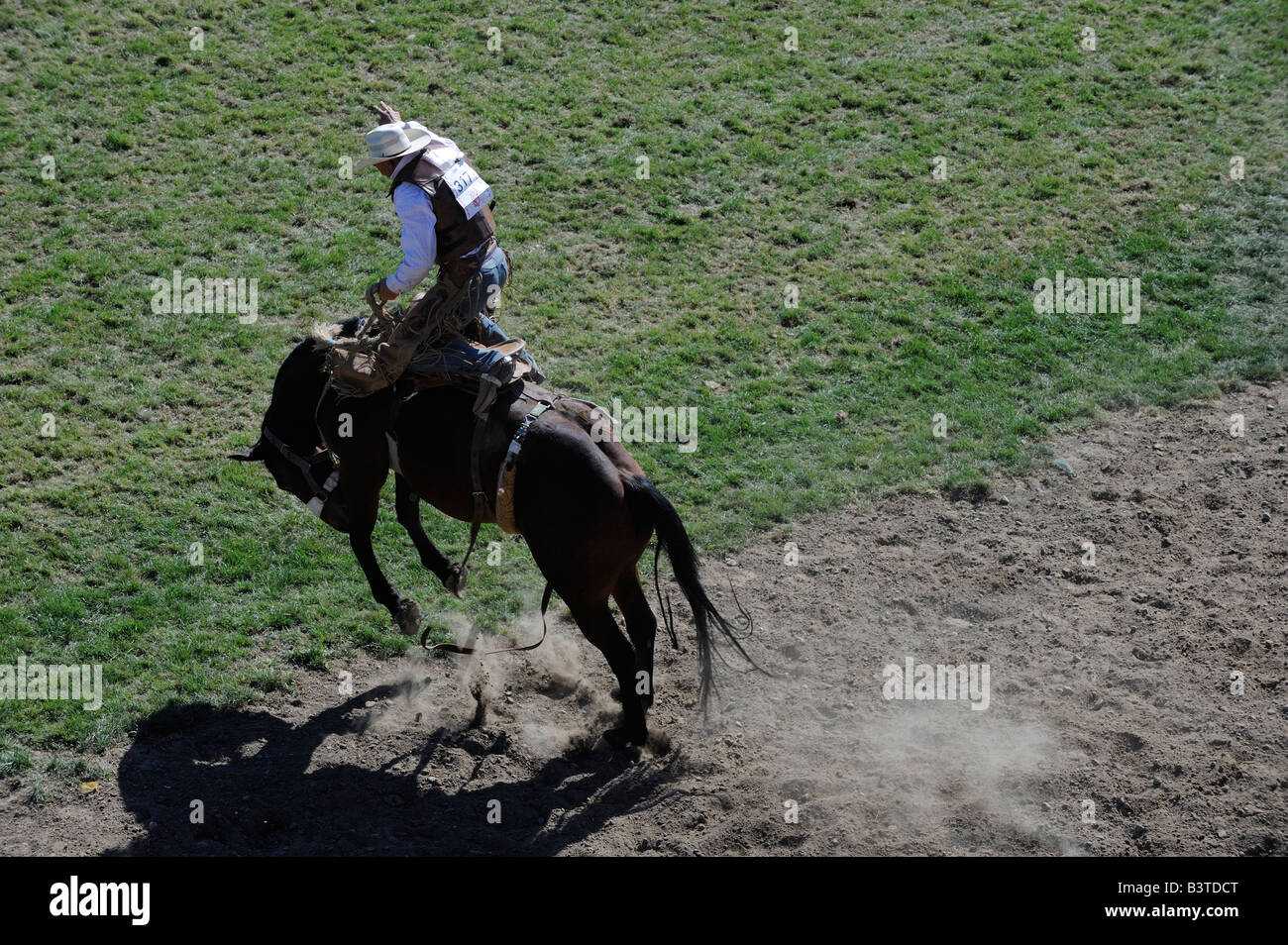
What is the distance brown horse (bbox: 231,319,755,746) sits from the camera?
6.45 metres

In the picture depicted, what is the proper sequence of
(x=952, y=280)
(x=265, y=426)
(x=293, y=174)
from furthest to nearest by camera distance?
1. (x=293, y=174)
2. (x=952, y=280)
3. (x=265, y=426)

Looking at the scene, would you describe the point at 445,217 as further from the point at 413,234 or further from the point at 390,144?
the point at 390,144

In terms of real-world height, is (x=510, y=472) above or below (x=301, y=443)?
below

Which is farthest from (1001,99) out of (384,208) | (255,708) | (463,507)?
(255,708)

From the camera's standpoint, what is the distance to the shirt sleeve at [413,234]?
6648 mm

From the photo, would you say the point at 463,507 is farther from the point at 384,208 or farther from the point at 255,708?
the point at 384,208

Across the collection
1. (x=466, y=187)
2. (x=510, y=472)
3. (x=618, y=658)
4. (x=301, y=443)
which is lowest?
(x=618, y=658)

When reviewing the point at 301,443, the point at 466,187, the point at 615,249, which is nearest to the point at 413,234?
the point at 466,187

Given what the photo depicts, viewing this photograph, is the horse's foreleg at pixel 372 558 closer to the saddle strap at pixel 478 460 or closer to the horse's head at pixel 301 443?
the horse's head at pixel 301 443

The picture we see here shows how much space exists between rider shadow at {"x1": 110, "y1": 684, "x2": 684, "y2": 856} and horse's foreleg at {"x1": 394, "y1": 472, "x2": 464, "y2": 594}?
108 cm

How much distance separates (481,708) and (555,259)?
Answer: 504 cm

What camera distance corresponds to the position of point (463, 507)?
705cm

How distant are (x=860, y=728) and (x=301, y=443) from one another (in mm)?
4006

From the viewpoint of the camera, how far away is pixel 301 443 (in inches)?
304
